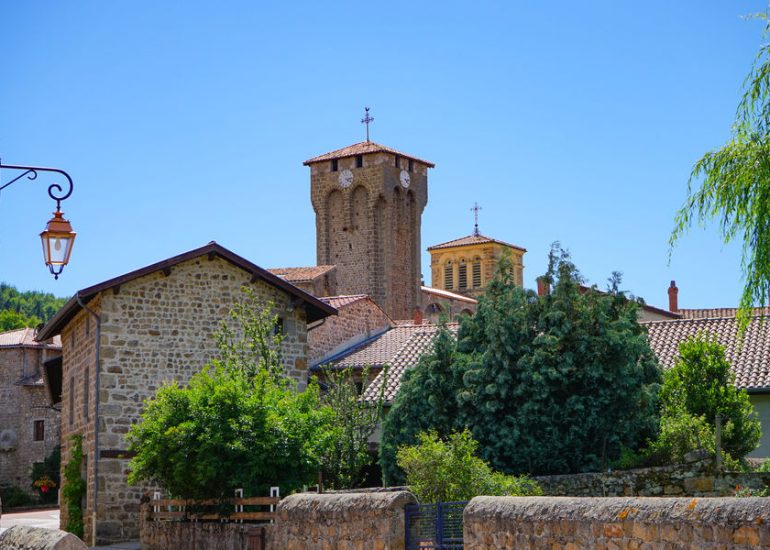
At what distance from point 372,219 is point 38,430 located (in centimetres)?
→ 2639

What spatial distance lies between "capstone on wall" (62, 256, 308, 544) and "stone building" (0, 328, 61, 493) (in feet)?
87.1

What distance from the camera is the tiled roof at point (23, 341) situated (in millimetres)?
51594

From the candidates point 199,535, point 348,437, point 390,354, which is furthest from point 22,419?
point 199,535

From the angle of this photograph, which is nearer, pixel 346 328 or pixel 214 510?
pixel 214 510

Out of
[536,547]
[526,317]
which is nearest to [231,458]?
[526,317]

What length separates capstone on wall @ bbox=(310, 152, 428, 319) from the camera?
230ft

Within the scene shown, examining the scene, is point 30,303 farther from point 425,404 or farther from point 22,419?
point 425,404

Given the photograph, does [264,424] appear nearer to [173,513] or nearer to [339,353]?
[173,513]

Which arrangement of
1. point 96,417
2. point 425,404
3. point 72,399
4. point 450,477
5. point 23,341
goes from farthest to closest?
1. point 23,341
2. point 72,399
3. point 96,417
4. point 425,404
5. point 450,477

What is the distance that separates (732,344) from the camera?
95.8 ft

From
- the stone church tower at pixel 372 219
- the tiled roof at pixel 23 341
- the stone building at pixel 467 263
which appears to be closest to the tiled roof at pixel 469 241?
the stone building at pixel 467 263

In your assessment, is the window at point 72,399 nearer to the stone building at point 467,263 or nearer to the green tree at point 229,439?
the green tree at point 229,439

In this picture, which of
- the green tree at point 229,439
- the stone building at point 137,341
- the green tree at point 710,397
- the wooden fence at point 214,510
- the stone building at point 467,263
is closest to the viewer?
the wooden fence at point 214,510

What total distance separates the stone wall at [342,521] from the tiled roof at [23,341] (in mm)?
39037
